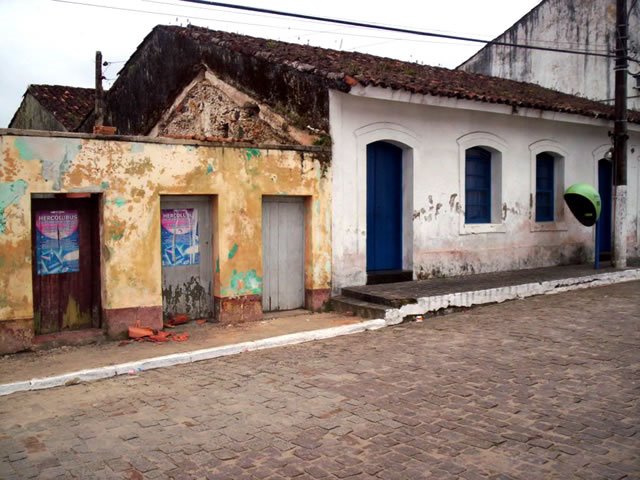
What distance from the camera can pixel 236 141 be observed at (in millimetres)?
8883

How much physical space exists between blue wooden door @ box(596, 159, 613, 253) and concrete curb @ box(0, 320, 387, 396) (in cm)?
923

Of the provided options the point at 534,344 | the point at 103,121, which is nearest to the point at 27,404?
the point at 534,344

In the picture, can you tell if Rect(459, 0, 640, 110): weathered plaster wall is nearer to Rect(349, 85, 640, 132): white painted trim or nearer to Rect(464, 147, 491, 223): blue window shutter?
Rect(349, 85, 640, 132): white painted trim

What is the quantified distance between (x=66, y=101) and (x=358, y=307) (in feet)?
62.5

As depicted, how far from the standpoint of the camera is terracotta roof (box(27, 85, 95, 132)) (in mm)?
22114

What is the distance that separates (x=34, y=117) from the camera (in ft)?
80.9

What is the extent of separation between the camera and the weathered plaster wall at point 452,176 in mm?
10195

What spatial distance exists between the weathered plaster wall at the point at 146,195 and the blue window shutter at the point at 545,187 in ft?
20.4

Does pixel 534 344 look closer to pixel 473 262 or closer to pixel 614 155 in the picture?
pixel 473 262

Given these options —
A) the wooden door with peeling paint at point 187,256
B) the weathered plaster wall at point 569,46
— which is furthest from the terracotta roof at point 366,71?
the wooden door with peeling paint at point 187,256

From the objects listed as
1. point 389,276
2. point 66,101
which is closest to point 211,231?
point 389,276

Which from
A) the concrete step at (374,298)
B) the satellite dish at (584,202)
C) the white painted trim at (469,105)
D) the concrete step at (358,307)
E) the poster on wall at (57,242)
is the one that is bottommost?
the concrete step at (358,307)

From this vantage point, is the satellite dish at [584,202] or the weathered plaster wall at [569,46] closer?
the satellite dish at [584,202]

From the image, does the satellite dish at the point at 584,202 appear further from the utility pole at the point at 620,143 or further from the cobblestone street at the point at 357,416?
the cobblestone street at the point at 357,416
